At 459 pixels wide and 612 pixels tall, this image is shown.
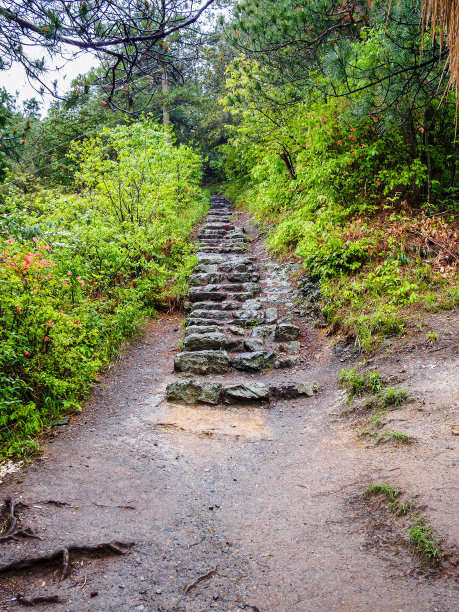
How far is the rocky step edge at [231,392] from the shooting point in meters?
5.50

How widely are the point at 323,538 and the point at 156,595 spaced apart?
1217 millimetres

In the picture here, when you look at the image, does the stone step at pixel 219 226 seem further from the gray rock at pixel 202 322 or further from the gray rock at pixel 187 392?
the gray rock at pixel 187 392

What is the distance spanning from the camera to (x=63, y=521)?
2.89 meters

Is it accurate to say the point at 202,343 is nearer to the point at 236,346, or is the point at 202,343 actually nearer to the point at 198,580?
the point at 236,346

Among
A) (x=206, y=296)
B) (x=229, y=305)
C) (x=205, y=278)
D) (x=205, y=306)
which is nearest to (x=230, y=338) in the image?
(x=229, y=305)

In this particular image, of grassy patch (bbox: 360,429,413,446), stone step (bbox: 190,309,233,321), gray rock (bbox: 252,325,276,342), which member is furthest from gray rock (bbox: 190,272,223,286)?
grassy patch (bbox: 360,429,413,446)

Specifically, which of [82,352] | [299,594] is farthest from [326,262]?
[299,594]

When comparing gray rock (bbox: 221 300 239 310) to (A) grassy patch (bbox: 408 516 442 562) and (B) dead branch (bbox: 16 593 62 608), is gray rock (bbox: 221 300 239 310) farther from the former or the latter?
(B) dead branch (bbox: 16 593 62 608)

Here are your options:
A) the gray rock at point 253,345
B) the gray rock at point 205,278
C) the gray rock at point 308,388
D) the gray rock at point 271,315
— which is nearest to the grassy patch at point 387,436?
the gray rock at point 308,388

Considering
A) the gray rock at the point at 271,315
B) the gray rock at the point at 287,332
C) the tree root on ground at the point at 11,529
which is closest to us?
the tree root on ground at the point at 11,529

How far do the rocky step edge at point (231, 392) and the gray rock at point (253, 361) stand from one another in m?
0.62

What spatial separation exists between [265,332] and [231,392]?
1.88 meters

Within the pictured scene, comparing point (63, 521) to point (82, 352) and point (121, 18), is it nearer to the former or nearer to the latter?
point (82, 352)

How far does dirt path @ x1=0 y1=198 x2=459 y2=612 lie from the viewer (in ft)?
7.63
